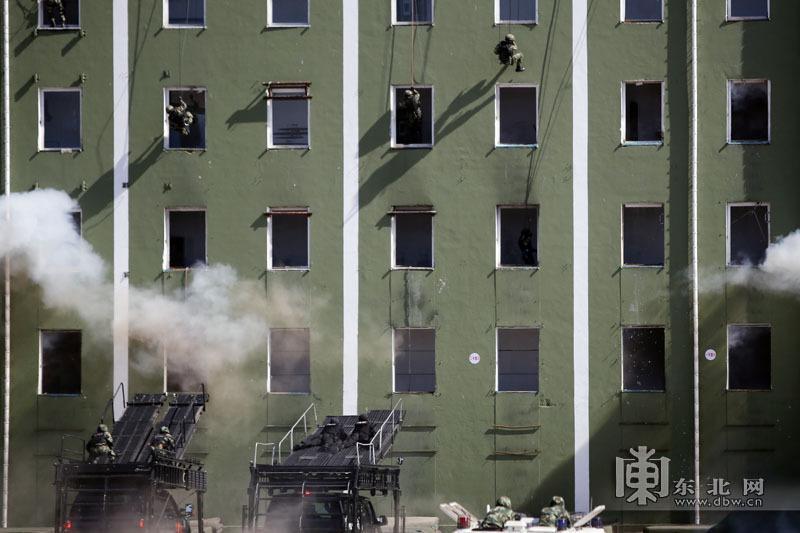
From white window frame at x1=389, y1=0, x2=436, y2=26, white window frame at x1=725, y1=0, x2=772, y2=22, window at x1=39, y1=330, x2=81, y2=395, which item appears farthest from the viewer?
window at x1=39, y1=330, x2=81, y2=395

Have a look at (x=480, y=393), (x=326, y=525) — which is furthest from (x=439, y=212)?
(x=326, y=525)

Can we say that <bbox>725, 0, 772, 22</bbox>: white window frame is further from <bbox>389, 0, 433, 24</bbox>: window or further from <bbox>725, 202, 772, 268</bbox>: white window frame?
<bbox>389, 0, 433, 24</bbox>: window

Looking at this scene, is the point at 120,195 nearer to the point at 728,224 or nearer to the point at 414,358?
the point at 414,358

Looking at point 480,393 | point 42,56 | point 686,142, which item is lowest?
point 480,393

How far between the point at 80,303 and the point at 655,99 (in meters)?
16.6

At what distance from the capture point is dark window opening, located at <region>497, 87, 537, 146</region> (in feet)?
Result: 144

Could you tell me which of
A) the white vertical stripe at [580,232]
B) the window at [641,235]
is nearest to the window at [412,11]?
the white vertical stripe at [580,232]

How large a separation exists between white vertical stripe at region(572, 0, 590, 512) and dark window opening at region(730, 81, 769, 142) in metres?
3.96

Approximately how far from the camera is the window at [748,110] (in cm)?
4334

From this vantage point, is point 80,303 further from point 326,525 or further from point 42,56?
point 326,525

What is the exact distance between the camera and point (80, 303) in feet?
144

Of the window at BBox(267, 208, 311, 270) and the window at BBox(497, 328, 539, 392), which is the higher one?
the window at BBox(267, 208, 311, 270)

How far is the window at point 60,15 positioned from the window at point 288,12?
5365 millimetres

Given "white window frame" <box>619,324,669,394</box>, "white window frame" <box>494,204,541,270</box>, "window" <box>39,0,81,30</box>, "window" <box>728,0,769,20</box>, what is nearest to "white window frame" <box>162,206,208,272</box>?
"window" <box>39,0,81,30</box>
